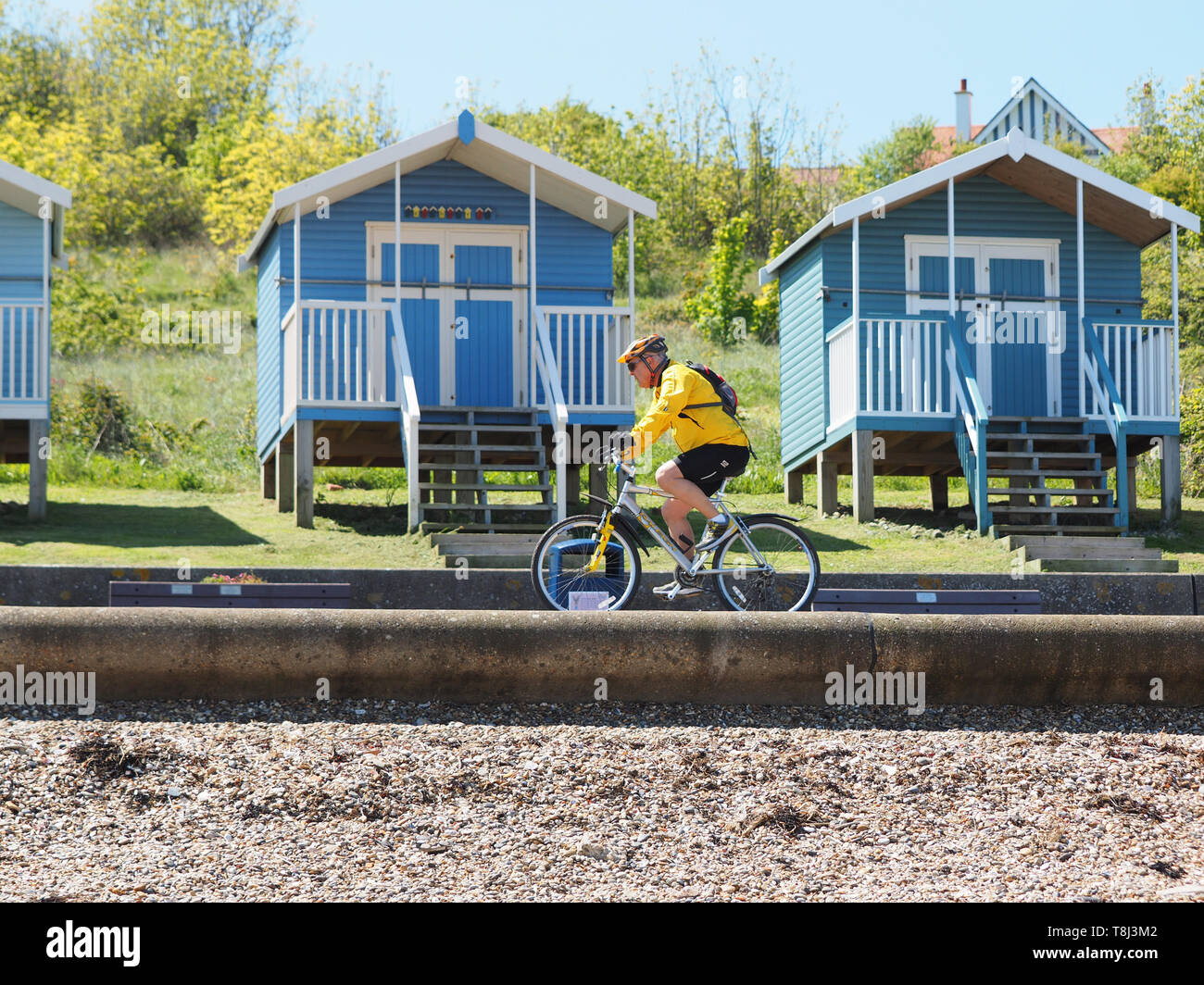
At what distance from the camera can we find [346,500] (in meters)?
19.4

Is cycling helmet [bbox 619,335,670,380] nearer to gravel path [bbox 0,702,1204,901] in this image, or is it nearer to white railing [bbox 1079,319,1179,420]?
gravel path [bbox 0,702,1204,901]

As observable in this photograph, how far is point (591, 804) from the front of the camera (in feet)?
19.6

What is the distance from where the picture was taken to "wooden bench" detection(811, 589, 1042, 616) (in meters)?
9.35

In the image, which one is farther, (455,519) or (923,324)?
(923,324)

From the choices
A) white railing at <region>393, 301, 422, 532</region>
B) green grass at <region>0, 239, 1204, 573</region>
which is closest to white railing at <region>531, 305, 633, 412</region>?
white railing at <region>393, 301, 422, 532</region>

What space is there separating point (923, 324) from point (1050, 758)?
11.2m

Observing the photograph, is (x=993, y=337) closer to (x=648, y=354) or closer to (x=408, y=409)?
(x=408, y=409)

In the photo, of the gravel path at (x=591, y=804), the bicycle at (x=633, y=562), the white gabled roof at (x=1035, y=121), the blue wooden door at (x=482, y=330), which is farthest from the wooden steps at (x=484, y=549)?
the white gabled roof at (x=1035, y=121)

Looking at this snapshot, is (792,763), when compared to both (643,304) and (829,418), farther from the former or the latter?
(643,304)

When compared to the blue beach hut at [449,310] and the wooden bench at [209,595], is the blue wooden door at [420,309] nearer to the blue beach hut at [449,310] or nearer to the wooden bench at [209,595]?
the blue beach hut at [449,310]

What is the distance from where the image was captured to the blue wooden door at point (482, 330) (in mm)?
17505

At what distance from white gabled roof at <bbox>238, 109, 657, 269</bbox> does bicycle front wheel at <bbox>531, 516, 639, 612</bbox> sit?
7.49m
